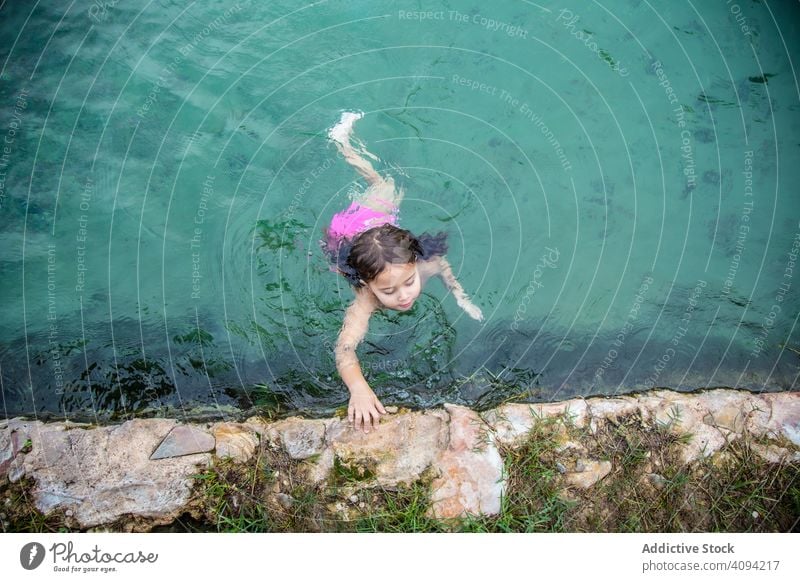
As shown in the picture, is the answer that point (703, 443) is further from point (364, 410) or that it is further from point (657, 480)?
point (364, 410)

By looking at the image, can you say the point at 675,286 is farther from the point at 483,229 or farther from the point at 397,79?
the point at 397,79


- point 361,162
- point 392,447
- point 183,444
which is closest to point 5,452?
point 183,444

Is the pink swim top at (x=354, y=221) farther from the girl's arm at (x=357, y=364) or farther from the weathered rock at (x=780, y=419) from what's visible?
the weathered rock at (x=780, y=419)

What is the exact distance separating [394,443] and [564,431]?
0.81m

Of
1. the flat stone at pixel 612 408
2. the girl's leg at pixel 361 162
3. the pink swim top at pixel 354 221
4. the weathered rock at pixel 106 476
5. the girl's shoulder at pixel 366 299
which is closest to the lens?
the weathered rock at pixel 106 476

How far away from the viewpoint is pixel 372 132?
405 cm

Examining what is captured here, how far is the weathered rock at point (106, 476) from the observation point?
2.98 meters

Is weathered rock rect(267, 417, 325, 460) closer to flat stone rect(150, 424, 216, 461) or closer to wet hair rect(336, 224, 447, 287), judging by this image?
flat stone rect(150, 424, 216, 461)

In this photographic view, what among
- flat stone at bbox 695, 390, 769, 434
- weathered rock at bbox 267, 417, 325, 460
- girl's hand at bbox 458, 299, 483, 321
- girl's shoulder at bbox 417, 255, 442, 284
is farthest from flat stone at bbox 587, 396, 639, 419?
weathered rock at bbox 267, 417, 325, 460

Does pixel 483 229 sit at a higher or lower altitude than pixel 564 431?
higher

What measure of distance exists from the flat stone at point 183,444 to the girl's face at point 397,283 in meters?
1.07

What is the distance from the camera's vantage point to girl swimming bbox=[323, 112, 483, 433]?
318cm

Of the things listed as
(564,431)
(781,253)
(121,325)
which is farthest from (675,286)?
(121,325)

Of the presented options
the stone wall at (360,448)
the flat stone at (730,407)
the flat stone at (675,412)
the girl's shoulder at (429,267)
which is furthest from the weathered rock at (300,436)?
the flat stone at (730,407)
